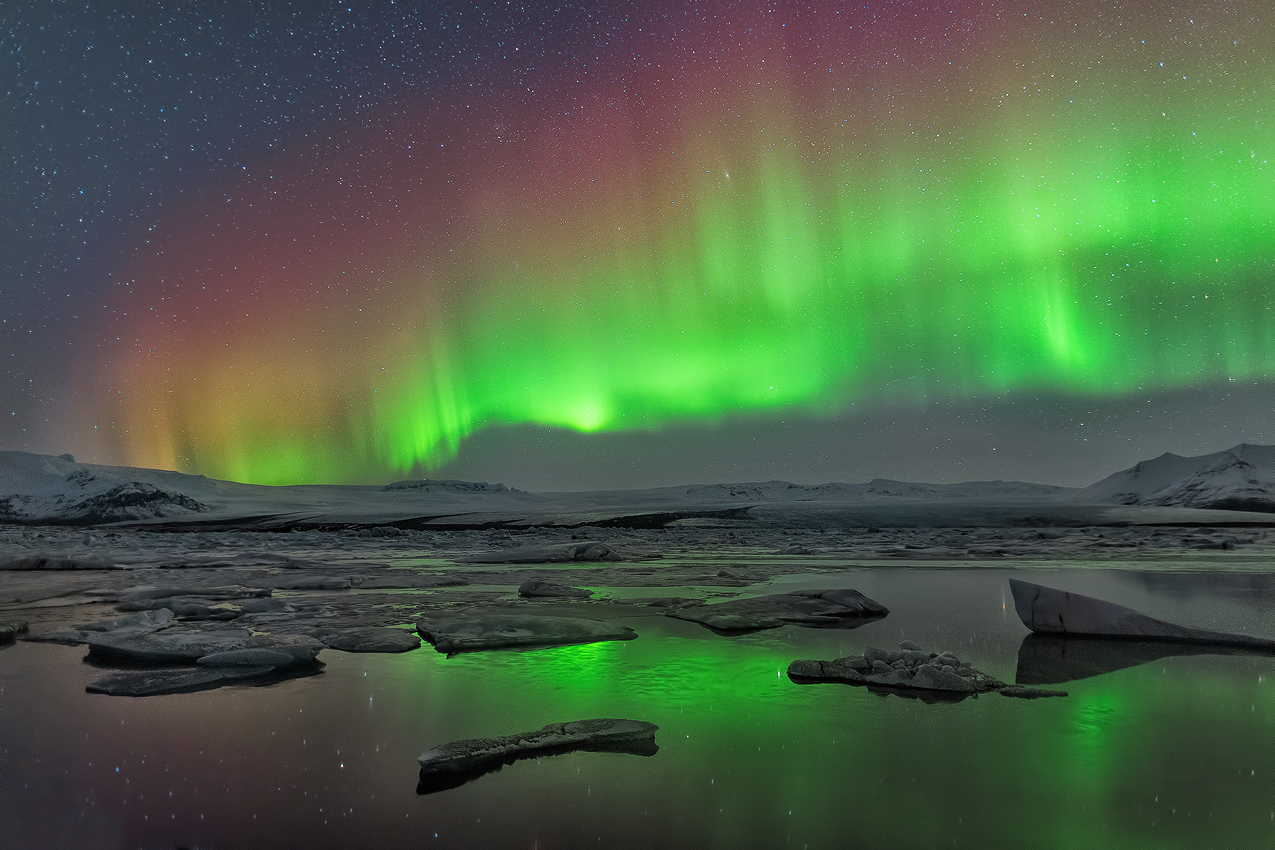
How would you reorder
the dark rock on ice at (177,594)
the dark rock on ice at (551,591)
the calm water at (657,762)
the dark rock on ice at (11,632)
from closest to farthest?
the calm water at (657,762) < the dark rock on ice at (11,632) < the dark rock on ice at (177,594) < the dark rock on ice at (551,591)

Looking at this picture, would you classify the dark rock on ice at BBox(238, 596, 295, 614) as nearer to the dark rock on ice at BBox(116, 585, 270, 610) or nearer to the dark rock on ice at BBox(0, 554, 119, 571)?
the dark rock on ice at BBox(116, 585, 270, 610)

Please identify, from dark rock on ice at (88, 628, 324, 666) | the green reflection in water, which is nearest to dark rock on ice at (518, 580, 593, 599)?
dark rock on ice at (88, 628, 324, 666)

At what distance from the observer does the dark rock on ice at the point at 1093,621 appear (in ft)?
14.3

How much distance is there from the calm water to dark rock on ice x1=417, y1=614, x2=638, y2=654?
0.51m

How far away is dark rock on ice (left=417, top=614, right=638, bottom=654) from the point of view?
175 inches

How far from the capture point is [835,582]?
8195 mm

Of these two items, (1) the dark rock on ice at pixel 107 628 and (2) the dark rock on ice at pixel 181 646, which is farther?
(1) the dark rock on ice at pixel 107 628

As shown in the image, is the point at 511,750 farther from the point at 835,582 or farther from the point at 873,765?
the point at 835,582

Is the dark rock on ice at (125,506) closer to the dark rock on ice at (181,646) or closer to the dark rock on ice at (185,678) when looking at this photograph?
the dark rock on ice at (181,646)

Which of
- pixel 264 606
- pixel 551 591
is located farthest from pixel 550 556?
pixel 264 606

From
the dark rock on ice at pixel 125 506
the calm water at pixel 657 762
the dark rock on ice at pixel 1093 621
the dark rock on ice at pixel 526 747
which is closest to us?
the calm water at pixel 657 762

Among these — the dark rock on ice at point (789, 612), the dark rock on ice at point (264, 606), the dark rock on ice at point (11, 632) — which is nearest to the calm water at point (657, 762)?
the dark rock on ice at point (11, 632)

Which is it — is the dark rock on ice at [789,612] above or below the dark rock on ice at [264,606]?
below

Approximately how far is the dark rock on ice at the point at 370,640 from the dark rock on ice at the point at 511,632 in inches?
6.0
